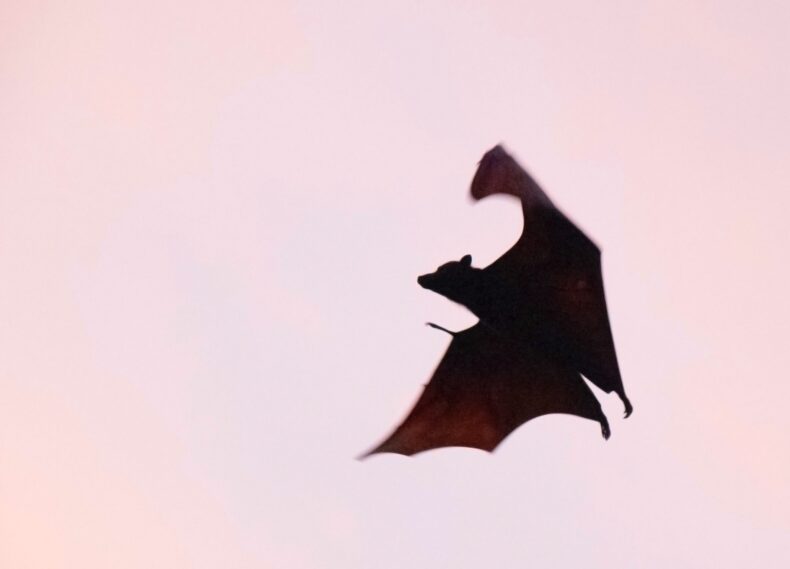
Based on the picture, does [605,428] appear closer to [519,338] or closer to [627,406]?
[627,406]

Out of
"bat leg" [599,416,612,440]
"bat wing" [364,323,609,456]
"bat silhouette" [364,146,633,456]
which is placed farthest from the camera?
"bat wing" [364,323,609,456]

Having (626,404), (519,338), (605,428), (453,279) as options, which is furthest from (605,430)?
(453,279)

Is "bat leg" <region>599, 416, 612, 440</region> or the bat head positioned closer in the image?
the bat head

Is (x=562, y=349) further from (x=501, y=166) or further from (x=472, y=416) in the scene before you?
(x=501, y=166)

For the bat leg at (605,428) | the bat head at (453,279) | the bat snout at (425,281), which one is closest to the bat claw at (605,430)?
the bat leg at (605,428)

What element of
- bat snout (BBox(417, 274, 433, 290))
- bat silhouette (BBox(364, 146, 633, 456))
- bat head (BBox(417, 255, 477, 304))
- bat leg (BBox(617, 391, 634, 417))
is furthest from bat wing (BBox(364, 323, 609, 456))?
bat snout (BBox(417, 274, 433, 290))

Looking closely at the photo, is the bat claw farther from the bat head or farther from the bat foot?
the bat head

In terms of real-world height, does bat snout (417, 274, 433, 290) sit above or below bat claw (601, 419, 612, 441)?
above

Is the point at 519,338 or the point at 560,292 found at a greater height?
the point at 560,292

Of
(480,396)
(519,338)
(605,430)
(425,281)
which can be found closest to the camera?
(425,281)
